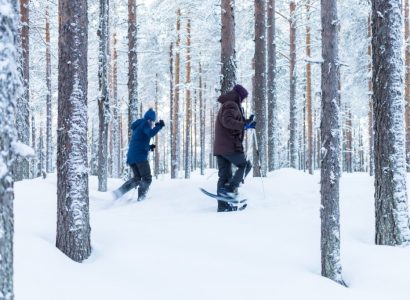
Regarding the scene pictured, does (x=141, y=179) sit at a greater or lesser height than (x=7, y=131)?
lesser

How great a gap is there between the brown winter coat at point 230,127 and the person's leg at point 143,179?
219 centimetres

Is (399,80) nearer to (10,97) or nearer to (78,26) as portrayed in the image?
(78,26)

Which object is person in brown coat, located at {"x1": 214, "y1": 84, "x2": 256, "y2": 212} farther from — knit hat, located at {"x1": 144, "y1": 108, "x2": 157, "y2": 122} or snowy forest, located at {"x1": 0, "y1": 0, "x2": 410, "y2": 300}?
knit hat, located at {"x1": 144, "y1": 108, "x2": 157, "y2": 122}

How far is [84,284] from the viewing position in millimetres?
3750

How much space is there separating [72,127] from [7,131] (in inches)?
110

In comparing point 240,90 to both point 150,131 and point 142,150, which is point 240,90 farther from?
point 142,150

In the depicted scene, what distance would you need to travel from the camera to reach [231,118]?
7.02m

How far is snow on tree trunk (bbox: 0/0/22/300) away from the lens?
1942mm

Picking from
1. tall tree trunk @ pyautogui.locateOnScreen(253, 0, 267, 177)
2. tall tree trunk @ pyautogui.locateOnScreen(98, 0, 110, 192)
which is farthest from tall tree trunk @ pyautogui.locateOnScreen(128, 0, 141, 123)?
tall tree trunk @ pyautogui.locateOnScreen(253, 0, 267, 177)

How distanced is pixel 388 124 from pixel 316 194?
2680 millimetres

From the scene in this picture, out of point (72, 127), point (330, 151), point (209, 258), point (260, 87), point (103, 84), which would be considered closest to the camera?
point (330, 151)

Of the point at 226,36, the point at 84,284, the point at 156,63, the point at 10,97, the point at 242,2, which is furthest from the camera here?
the point at 156,63

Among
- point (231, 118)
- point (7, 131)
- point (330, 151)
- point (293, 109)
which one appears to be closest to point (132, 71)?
point (293, 109)

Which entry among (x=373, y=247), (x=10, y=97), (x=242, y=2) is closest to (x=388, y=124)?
(x=373, y=247)
